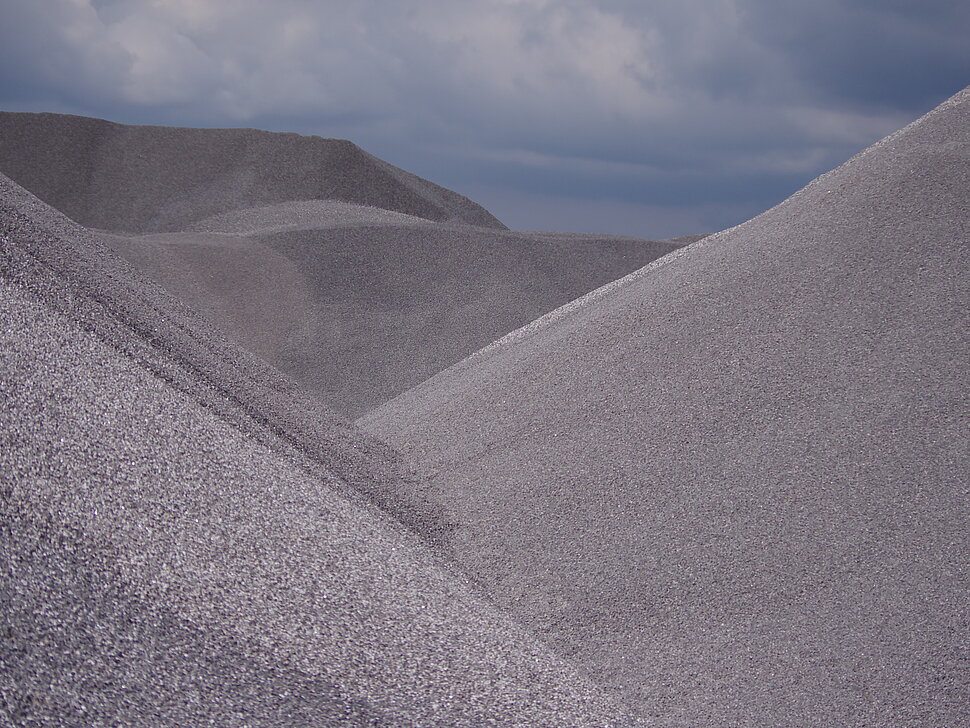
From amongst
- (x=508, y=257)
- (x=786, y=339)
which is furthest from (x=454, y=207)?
(x=786, y=339)

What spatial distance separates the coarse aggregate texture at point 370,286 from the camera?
783cm

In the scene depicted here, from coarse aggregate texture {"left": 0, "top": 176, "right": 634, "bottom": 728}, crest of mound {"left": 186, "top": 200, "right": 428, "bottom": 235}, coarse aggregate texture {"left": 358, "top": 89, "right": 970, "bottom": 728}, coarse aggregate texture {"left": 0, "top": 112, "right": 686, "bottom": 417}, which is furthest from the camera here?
crest of mound {"left": 186, "top": 200, "right": 428, "bottom": 235}

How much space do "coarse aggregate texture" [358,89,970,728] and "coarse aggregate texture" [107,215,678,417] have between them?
80.4 inches

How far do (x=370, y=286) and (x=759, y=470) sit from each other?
19.9 ft

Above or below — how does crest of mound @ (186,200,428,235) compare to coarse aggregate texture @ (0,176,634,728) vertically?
above

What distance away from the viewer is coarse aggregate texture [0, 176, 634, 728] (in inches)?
81.4

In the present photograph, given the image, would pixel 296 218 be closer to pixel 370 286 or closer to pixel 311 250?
pixel 311 250

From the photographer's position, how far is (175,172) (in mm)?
15188

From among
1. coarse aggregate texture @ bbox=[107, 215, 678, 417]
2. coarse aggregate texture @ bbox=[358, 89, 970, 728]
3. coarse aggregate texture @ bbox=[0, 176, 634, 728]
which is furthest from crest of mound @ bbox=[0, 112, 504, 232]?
coarse aggregate texture @ bbox=[0, 176, 634, 728]

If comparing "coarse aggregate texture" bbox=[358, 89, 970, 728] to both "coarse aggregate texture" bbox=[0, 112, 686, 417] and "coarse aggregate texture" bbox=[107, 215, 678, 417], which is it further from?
"coarse aggregate texture" bbox=[0, 112, 686, 417]

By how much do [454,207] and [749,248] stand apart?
40.1 feet

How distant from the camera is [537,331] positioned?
22.0 feet

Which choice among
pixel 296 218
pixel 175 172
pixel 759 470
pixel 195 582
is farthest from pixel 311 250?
pixel 195 582

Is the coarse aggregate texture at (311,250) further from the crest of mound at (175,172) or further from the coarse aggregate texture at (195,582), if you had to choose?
the coarse aggregate texture at (195,582)
